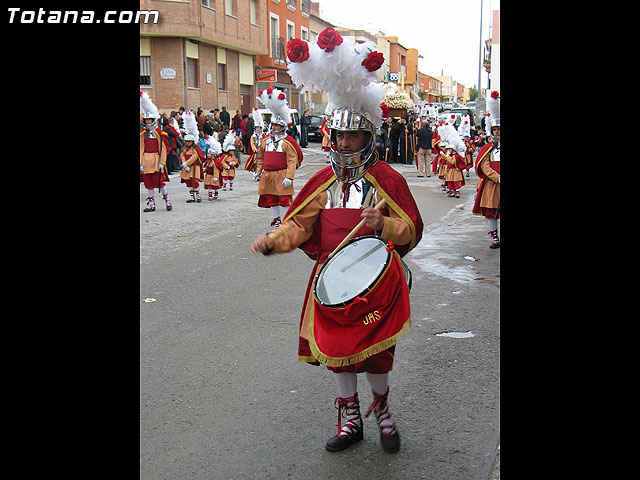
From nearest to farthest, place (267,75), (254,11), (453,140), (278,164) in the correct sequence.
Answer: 1. (278,164)
2. (453,140)
3. (267,75)
4. (254,11)

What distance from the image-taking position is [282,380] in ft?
14.3

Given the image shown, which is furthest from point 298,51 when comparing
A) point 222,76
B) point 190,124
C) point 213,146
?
point 222,76

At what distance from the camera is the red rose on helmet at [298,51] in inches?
136

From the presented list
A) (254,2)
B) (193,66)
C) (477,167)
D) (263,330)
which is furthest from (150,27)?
(263,330)

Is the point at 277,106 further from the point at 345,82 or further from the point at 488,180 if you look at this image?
the point at 345,82

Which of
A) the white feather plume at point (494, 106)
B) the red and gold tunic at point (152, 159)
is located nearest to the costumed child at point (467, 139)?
the white feather plume at point (494, 106)

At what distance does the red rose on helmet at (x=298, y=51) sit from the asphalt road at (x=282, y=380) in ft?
6.72

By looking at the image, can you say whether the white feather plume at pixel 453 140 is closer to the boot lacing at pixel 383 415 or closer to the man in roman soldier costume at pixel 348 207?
the man in roman soldier costume at pixel 348 207

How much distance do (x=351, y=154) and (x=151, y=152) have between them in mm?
9951

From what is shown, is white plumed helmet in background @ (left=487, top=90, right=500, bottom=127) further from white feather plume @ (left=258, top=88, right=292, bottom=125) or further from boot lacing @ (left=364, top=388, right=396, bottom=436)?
boot lacing @ (left=364, top=388, right=396, bottom=436)

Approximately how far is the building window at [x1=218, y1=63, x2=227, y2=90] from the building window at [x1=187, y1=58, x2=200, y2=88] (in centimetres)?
248

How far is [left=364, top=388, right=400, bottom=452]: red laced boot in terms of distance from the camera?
11.2ft

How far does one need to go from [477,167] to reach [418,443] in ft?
20.1
